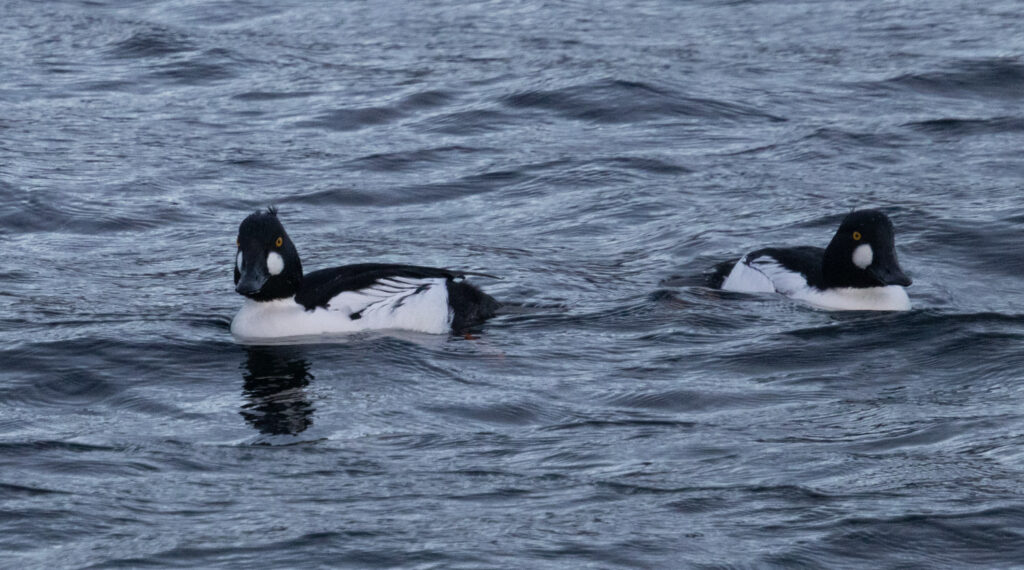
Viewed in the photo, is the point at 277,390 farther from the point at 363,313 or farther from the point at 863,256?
the point at 863,256

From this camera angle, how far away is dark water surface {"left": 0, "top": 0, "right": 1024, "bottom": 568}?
6.68m

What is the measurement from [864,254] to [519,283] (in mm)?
2244

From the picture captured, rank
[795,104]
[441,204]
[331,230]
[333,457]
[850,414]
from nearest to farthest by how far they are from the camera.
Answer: [333,457], [850,414], [331,230], [441,204], [795,104]

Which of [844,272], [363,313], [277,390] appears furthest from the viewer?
[844,272]

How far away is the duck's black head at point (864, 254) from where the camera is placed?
10.4 m

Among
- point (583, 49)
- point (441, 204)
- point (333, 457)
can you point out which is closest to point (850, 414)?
point (333, 457)

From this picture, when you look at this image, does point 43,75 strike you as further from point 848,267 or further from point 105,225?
point 848,267

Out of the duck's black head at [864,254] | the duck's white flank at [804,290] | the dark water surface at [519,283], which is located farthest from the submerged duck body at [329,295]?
the duck's black head at [864,254]

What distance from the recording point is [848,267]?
10.6 metres

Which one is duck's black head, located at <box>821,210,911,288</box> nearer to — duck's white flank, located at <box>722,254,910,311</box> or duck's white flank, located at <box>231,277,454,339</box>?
duck's white flank, located at <box>722,254,910,311</box>

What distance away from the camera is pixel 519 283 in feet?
36.6

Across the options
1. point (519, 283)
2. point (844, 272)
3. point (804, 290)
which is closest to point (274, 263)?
point (519, 283)

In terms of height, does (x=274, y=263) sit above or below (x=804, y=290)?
above

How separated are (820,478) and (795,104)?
9.58 meters
